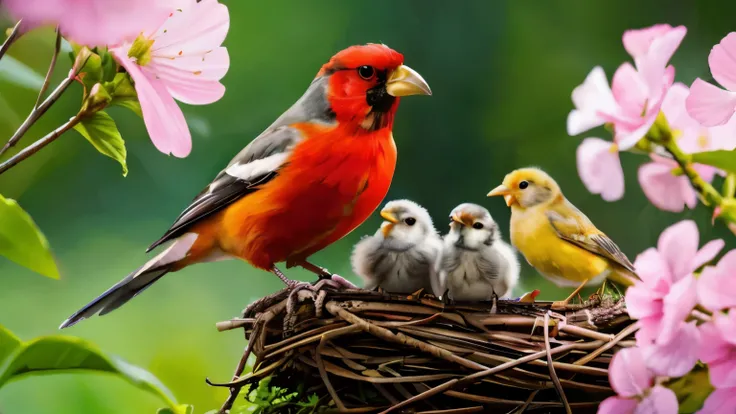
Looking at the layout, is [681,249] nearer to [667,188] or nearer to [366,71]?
[667,188]

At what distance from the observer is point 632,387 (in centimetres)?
67

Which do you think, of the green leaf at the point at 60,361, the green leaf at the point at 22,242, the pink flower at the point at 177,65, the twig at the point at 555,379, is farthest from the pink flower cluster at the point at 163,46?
the twig at the point at 555,379

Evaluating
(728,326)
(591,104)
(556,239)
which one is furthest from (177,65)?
(556,239)

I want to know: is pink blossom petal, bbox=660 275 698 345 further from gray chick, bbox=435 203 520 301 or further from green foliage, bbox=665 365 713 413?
gray chick, bbox=435 203 520 301

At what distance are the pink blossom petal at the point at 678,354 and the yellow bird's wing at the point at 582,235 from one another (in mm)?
648

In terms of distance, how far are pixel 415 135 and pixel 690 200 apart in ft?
4.18

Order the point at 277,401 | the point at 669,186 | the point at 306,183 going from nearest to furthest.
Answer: the point at 669,186
the point at 277,401
the point at 306,183

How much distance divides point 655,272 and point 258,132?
154 cm

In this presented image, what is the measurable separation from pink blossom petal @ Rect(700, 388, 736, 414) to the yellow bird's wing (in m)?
0.65

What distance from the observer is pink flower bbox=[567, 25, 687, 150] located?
0.59 metres

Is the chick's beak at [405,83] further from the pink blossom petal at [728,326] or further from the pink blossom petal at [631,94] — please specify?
the pink blossom petal at [728,326]

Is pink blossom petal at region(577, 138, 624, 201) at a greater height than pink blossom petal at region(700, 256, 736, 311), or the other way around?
pink blossom petal at region(577, 138, 624, 201)

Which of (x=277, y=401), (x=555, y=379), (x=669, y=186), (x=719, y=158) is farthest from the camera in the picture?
(x=277, y=401)

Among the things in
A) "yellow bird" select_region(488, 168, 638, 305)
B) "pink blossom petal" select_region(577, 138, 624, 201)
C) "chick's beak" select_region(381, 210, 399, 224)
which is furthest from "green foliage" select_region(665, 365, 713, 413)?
"chick's beak" select_region(381, 210, 399, 224)
